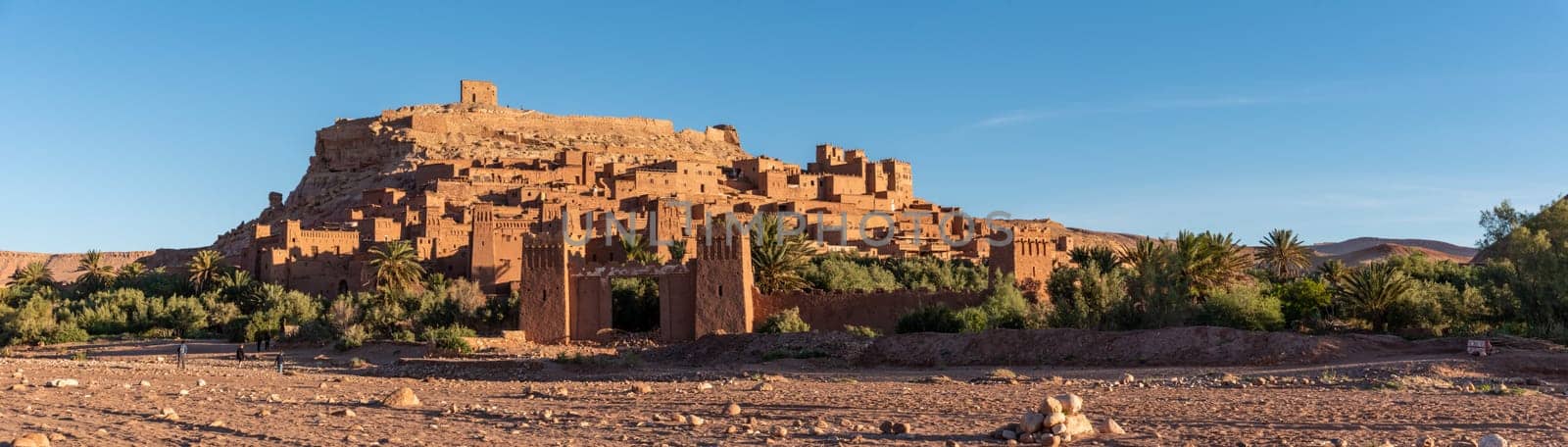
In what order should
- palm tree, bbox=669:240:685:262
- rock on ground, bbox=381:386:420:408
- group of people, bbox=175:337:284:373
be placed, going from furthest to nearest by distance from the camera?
palm tree, bbox=669:240:685:262 < group of people, bbox=175:337:284:373 < rock on ground, bbox=381:386:420:408

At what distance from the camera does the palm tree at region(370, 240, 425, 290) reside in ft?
124

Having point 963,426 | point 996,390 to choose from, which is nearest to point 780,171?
point 996,390

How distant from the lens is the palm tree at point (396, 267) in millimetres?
37656

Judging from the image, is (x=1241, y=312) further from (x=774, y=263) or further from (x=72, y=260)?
(x=72, y=260)

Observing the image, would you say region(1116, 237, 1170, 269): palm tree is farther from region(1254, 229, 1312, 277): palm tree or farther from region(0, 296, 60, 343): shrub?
region(0, 296, 60, 343): shrub

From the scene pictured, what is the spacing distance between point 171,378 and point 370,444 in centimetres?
1285

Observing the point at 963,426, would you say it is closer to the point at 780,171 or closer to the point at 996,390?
the point at 996,390

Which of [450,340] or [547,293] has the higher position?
[547,293]

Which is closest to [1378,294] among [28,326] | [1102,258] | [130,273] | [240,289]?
[1102,258]

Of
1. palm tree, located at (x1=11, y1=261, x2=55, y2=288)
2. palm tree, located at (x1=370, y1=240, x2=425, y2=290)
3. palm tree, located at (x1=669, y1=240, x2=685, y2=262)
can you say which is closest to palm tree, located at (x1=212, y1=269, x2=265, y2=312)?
palm tree, located at (x1=370, y1=240, x2=425, y2=290)

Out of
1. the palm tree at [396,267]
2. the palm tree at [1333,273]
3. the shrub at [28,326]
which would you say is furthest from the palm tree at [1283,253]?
the shrub at [28,326]

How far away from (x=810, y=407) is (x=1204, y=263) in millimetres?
16821

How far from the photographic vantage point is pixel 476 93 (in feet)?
269

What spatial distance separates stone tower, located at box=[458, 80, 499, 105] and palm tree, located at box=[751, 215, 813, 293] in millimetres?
52486
